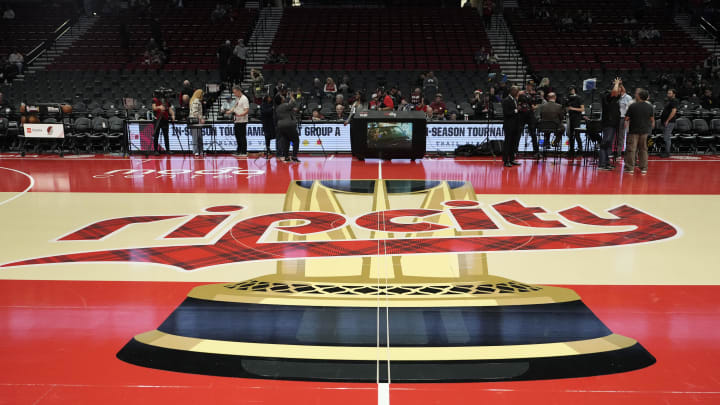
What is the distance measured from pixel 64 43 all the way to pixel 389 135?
706 inches

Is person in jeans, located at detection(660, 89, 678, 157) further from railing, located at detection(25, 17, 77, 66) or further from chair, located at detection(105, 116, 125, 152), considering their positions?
railing, located at detection(25, 17, 77, 66)

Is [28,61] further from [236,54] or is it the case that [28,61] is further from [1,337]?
[1,337]

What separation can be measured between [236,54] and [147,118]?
5133 mm

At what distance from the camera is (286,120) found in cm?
1109

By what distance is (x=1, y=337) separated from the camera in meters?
3.31

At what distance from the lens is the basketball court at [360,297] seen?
9.09ft

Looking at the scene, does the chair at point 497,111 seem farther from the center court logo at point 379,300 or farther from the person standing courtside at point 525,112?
the center court logo at point 379,300

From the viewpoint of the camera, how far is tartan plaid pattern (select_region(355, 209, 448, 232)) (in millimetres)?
5805

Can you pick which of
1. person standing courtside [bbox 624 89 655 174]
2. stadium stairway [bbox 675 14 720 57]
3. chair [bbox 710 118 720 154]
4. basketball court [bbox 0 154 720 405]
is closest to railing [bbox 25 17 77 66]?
basketball court [bbox 0 154 720 405]

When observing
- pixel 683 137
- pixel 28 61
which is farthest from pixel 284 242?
pixel 28 61

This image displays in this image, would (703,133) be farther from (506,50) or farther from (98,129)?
(98,129)

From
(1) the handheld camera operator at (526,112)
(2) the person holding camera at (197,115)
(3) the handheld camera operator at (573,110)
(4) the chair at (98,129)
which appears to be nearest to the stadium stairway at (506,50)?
(1) the handheld camera operator at (526,112)

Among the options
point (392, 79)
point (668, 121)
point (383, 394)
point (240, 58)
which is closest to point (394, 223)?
point (383, 394)

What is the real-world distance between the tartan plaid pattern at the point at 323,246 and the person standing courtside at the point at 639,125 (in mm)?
3974
